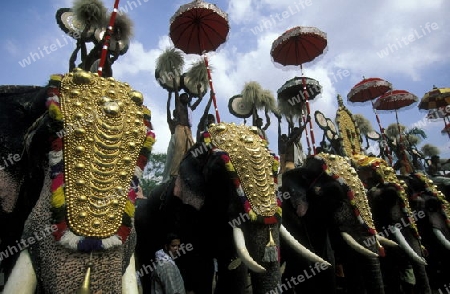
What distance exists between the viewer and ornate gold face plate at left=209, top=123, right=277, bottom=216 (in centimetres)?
406

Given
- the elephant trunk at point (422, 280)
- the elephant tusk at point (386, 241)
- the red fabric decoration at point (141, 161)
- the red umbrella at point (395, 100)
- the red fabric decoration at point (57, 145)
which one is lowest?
the elephant trunk at point (422, 280)

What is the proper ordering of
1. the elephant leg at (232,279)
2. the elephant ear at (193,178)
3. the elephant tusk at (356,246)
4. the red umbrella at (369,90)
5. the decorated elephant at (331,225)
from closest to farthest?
1. the elephant ear at (193,178)
2. the elephant leg at (232,279)
3. the elephant tusk at (356,246)
4. the decorated elephant at (331,225)
5. the red umbrella at (369,90)

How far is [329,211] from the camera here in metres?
5.71

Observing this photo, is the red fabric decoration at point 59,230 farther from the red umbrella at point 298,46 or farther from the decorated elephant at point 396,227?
the red umbrella at point 298,46

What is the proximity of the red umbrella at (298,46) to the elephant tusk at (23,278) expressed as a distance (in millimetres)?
7924

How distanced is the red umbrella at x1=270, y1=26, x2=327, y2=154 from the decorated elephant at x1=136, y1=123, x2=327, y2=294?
15.1 feet

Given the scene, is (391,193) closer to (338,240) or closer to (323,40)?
(338,240)

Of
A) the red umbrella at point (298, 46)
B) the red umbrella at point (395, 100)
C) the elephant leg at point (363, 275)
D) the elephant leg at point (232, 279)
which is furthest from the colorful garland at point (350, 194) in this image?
the red umbrella at point (395, 100)

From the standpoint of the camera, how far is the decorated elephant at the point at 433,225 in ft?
24.6

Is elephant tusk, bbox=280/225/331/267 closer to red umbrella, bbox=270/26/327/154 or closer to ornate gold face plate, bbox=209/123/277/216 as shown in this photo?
ornate gold face plate, bbox=209/123/277/216

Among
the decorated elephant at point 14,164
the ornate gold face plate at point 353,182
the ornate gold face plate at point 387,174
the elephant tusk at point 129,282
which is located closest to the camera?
the elephant tusk at point 129,282

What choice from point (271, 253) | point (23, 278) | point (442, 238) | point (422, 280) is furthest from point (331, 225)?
point (23, 278)

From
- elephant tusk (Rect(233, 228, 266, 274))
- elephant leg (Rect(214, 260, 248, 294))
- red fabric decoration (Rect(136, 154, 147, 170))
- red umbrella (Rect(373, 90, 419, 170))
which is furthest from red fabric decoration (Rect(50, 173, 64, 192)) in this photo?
red umbrella (Rect(373, 90, 419, 170))

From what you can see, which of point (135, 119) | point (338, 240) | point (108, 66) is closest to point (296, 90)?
point (338, 240)
